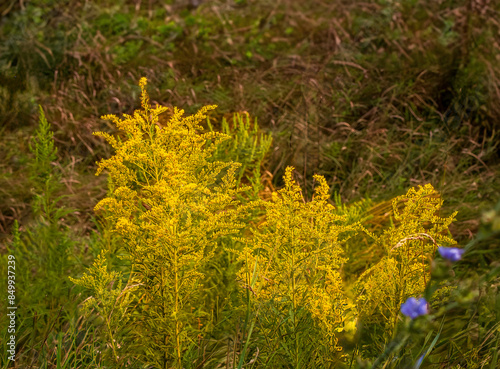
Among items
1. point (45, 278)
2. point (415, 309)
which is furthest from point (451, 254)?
point (45, 278)

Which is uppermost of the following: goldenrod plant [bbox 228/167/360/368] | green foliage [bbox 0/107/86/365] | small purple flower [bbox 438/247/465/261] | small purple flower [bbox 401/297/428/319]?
small purple flower [bbox 438/247/465/261]

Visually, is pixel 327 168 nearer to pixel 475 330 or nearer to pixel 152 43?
pixel 475 330

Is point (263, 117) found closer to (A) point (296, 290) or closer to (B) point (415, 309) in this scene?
(A) point (296, 290)

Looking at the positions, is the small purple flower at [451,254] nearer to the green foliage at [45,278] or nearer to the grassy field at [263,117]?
the grassy field at [263,117]

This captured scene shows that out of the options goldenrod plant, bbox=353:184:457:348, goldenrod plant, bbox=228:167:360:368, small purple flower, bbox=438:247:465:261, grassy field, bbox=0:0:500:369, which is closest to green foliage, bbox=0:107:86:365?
grassy field, bbox=0:0:500:369

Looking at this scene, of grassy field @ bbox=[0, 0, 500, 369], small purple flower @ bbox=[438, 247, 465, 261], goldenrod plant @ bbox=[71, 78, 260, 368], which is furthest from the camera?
grassy field @ bbox=[0, 0, 500, 369]

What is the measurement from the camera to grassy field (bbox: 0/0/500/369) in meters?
2.55

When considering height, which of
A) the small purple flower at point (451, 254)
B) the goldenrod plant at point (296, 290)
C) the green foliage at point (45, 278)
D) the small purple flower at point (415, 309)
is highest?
the small purple flower at point (451, 254)

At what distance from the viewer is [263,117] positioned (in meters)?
4.92

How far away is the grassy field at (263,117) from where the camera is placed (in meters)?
2.55

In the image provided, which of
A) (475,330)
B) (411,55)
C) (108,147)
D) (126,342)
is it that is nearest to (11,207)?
(108,147)

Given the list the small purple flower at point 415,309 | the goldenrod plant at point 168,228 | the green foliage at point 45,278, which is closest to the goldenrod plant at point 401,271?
the goldenrod plant at point 168,228

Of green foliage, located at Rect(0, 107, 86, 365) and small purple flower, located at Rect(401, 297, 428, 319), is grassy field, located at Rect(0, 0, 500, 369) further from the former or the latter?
small purple flower, located at Rect(401, 297, 428, 319)

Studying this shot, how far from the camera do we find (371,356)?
215 centimetres
